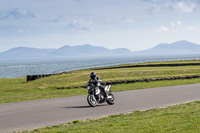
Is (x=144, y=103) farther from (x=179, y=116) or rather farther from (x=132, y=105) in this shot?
(x=179, y=116)

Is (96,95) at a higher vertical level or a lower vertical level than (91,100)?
higher

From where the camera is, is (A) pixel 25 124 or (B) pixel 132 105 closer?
(A) pixel 25 124

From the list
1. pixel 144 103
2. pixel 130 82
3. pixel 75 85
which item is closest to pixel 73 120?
pixel 144 103

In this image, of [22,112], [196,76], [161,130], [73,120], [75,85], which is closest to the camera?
[161,130]

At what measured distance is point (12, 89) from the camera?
93.7 ft

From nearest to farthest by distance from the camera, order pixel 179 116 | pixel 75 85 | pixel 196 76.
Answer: pixel 179 116, pixel 75 85, pixel 196 76

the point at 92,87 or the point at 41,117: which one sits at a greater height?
the point at 92,87

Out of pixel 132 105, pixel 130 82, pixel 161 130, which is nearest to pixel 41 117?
pixel 132 105

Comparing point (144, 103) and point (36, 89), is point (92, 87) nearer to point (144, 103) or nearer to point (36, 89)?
point (144, 103)

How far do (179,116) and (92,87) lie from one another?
5384 mm

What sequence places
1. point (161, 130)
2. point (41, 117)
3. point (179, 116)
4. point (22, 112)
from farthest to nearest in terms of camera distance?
point (22, 112) < point (41, 117) < point (179, 116) < point (161, 130)

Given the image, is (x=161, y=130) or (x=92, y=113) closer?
(x=161, y=130)

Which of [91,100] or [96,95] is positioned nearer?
[91,100]

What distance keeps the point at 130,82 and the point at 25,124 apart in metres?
19.8
